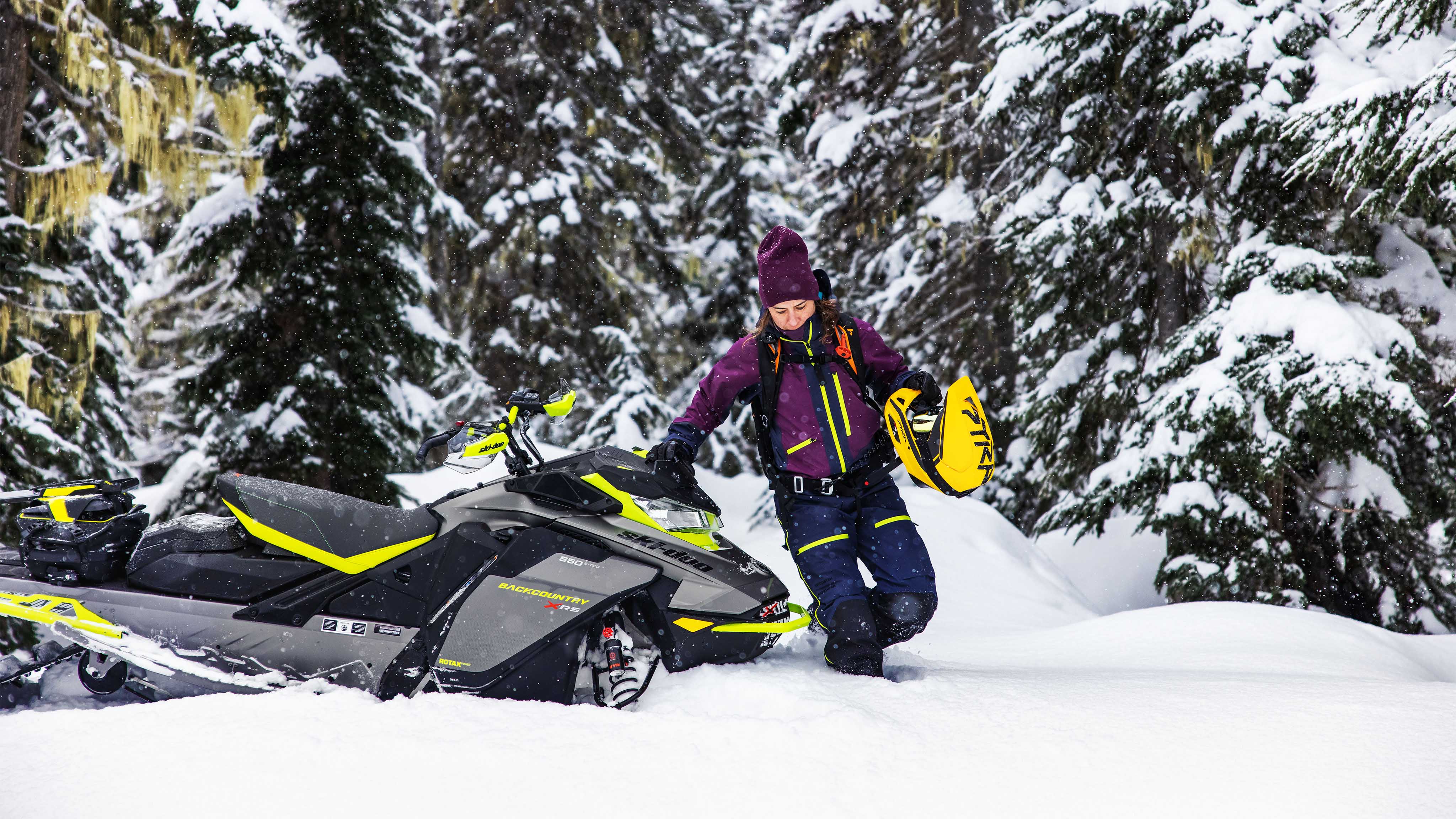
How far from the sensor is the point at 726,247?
18.3m

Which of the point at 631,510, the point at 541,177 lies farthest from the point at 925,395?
the point at 541,177

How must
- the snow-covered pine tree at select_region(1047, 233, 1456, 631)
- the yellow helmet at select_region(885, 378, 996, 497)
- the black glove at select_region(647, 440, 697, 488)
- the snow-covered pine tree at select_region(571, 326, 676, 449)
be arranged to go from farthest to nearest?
the snow-covered pine tree at select_region(571, 326, 676, 449) → the snow-covered pine tree at select_region(1047, 233, 1456, 631) → the yellow helmet at select_region(885, 378, 996, 497) → the black glove at select_region(647, 440, 697, 488)

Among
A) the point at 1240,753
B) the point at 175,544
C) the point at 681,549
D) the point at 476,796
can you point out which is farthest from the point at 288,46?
the point at 1240,753

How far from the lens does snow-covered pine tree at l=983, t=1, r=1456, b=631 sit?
6.13 meters

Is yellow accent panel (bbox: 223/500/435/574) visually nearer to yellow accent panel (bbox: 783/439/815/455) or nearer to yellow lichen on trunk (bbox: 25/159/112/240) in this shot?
yellow accent panel (bbox: 783/439/815/455)

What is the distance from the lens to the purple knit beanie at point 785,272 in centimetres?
381

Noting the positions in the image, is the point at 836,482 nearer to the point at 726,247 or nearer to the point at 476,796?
the point at 476,796

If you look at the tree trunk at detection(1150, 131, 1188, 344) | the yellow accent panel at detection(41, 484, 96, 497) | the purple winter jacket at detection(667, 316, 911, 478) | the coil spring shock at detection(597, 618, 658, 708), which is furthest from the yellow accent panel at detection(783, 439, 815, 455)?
the tree trunk at detection(1150, 131, 1188, 344)

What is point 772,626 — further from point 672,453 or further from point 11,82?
point 11,82

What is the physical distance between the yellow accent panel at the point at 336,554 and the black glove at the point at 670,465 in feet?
2.85

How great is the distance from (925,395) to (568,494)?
1.50 m

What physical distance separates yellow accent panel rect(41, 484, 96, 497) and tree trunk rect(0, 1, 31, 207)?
160 inches

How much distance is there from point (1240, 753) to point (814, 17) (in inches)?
481

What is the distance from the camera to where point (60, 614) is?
10.5ft
